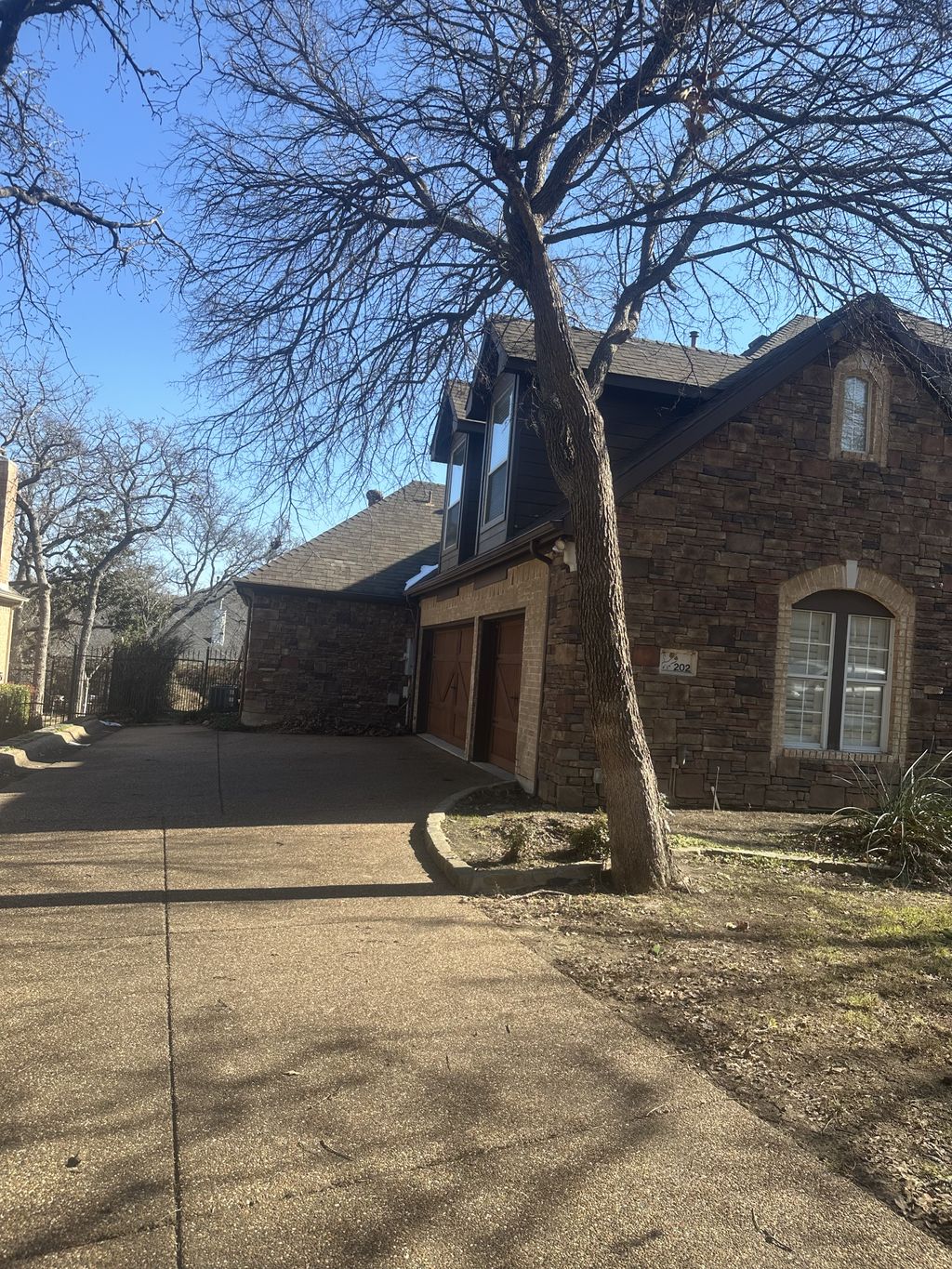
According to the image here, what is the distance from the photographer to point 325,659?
1922 centimetres

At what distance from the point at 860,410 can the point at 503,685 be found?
5.80m

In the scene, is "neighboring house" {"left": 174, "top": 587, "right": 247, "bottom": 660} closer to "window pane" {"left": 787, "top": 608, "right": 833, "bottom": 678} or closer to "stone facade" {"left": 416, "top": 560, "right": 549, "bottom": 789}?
"stone facade" {"left": 416, "top": 560, "right": 549, "bottom": 789}

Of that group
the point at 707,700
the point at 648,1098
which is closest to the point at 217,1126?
the point at 648,1098

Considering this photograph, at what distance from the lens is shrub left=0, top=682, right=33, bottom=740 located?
13992mm

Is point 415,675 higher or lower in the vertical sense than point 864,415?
lower

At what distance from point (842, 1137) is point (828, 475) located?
28.3 feet

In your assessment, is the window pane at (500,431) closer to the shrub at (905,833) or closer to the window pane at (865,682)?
the window pane at (865,682)

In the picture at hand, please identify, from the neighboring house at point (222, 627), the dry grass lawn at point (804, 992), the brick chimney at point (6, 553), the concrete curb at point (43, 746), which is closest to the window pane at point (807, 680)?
the dry grass lawn at point (804, 992)

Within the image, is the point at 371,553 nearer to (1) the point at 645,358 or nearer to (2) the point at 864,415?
(1) the point at 645,358

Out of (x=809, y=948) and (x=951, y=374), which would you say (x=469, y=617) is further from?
(x=809, y=948)

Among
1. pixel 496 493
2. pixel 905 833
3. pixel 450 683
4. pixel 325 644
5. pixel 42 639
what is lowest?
pixel 905 833

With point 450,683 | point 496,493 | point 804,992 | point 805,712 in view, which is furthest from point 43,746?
point 804,992

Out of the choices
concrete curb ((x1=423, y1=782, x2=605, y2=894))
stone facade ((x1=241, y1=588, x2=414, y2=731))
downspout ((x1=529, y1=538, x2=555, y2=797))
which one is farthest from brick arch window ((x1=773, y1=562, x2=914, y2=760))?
stone facade ((x1=241, y1=588, x2=414, y2=731))

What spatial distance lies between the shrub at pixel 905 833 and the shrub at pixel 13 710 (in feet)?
39.5
